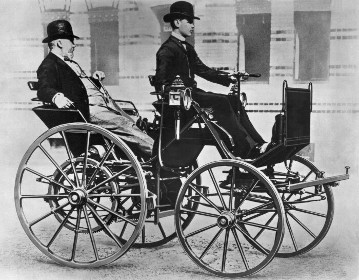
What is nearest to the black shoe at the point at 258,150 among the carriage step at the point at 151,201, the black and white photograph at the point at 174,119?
the black and white photograph at the point at 174,119

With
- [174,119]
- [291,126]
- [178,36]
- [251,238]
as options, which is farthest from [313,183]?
[178,36]

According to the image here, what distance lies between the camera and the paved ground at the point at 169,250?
340 cm

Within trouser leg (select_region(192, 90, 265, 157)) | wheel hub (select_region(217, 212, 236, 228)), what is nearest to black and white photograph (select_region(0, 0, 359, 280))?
trouser leg (select_region(192, 90, 265, 157))

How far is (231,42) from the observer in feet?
12.4

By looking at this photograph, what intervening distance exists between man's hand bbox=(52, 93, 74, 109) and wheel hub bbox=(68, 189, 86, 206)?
0.57 m

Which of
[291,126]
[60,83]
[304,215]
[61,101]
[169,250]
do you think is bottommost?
[169,250]

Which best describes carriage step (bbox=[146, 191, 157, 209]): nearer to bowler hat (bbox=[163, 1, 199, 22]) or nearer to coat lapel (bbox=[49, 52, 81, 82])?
coat lapel (bbox=[49, 52, 81, 82])

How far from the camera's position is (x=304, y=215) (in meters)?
3.91

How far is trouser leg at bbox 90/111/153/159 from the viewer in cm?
360

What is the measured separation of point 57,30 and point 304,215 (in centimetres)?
222

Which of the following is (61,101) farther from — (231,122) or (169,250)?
(169,250)

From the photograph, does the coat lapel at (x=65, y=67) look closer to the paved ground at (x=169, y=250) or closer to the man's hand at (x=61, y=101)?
the man's hand at (x=61, y=101)

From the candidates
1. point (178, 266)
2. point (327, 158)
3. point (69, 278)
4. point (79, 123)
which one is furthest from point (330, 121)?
point (69, 278)

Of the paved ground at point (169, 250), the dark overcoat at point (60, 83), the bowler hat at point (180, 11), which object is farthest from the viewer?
the bowler hat at point (180, 11)
